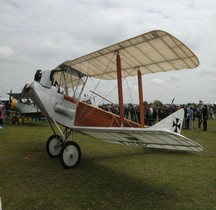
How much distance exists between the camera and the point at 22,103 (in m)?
18.3

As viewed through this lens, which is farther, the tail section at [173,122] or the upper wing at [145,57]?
the tail section at [173,122]

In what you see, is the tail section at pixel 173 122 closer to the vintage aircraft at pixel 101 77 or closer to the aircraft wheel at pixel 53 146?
the vintage aircraft at pixel 101 77

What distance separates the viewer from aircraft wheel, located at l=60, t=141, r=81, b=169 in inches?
234

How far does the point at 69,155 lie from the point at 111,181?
1452 millimetres

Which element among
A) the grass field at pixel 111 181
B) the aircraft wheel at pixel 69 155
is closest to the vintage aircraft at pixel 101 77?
the aircraft wheel at pixel 69 155

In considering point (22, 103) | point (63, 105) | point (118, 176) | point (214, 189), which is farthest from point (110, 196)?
point (22, 103)

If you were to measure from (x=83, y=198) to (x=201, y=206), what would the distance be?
183 centimetres

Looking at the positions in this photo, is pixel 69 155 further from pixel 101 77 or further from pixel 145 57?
pixel 145 57

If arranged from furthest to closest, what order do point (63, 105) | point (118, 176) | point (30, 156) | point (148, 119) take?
point (148, 119), point (30, 156), point (63, 105), point (118, 176)

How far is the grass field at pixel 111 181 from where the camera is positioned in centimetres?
393

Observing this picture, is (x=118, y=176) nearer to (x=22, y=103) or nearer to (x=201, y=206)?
(x=201, y=206)

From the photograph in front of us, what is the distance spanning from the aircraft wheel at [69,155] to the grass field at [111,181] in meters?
0.16

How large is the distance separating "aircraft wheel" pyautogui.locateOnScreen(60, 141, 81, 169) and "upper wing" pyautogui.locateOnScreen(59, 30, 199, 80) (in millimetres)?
2026

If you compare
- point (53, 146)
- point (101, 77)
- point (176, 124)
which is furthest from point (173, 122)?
point (53, 146)
